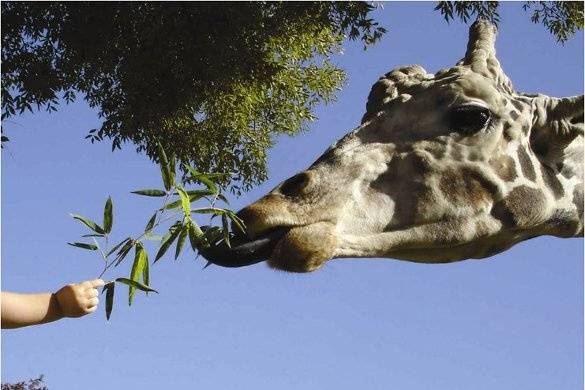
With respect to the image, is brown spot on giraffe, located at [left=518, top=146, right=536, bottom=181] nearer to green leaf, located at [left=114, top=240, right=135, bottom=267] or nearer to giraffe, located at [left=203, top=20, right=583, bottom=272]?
A: giraffe, located at [left=203, top=20, right=583, bottom=272]

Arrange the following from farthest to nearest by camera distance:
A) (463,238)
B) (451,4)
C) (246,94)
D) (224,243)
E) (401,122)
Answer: (246,94) < (451,4) < (401,122) < (463,238) < (224,243)

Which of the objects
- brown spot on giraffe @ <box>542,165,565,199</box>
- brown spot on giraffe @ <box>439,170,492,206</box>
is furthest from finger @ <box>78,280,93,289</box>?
brown spot on giraffe @ <box>542,165,565,199</box>

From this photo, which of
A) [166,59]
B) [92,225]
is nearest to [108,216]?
[92,225]

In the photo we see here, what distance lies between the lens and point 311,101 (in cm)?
1428

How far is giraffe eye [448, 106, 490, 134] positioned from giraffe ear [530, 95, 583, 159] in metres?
0.31

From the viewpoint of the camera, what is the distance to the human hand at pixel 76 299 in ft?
9.15

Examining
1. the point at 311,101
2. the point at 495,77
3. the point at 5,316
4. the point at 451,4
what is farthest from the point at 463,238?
the point at 311,101

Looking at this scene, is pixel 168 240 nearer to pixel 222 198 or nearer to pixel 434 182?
pixel 222 198

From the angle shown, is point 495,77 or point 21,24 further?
point 21,24

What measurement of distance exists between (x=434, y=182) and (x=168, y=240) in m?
1.10

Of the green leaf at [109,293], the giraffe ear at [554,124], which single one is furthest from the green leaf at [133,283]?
the giraffe ear at [554,124]

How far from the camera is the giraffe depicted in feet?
11.5

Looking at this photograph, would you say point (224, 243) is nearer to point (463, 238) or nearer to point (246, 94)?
point (463, 238)

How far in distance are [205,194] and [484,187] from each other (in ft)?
3.83
